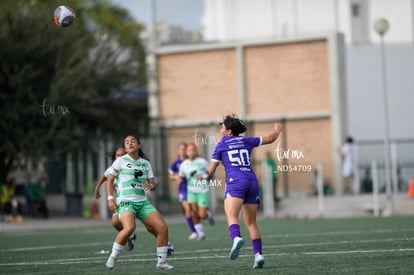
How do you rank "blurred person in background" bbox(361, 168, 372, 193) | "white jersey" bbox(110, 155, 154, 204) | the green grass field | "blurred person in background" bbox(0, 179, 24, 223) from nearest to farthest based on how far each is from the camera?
the green grass field < "white jersey" bbox(110, 155, 154, 204) < "blurred person in background" bbox(0, 179, 24, 223) < "blurred person in background" bbox(361, 168, 372, 193)

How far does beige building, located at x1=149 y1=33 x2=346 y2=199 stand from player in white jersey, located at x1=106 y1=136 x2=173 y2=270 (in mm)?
25200

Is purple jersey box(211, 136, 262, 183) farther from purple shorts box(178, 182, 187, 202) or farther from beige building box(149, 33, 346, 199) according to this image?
beige building box(149, 33, 346, 199)

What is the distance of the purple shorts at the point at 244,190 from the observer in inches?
573

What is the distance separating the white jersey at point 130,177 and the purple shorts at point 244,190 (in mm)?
1338

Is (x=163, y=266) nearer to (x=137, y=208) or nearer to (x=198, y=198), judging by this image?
(x=137, y=208)

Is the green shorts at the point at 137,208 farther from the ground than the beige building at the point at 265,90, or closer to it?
closer to it

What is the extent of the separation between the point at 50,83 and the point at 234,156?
2289cm

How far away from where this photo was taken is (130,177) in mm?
15203

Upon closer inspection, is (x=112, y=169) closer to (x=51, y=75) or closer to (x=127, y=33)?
(x=51, y=75)

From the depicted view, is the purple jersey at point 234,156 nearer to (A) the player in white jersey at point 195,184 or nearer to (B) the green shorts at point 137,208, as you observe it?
(B) the green shorts at point 137,208

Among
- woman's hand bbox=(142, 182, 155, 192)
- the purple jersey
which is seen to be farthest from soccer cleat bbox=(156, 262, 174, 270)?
the purple jersey

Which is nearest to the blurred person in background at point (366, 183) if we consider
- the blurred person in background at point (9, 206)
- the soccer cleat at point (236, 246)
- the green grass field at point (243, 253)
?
the blurred person in background at point (9, 206)

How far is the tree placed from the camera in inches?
1401

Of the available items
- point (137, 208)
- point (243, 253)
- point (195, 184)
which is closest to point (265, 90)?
point (195, 184)
